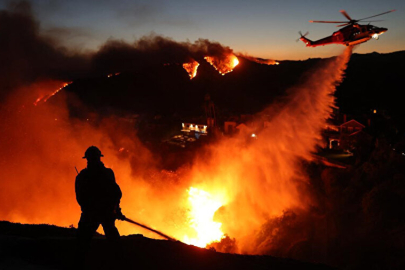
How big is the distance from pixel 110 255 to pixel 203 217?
1815cm

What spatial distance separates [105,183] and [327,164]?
87.7 feet

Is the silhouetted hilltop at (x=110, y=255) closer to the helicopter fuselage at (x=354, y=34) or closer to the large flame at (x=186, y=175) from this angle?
the large flame at (x=186, y=175)

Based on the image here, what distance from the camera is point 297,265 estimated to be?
752 cm

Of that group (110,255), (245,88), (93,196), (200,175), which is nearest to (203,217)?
(200,175)

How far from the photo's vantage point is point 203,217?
23.3m

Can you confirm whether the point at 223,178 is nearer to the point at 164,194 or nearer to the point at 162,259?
the point at 164,194

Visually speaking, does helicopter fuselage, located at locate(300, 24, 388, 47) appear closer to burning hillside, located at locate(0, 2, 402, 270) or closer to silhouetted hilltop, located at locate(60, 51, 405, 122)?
burning hillside, located at locate(0, 2, 402, 270)

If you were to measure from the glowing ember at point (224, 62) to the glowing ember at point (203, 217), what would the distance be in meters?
11.3

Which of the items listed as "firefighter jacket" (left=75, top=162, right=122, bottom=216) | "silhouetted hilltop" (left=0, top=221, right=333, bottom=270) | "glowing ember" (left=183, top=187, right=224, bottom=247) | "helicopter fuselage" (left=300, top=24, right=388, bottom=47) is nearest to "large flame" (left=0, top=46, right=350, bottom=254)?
"glowing ember" (left=183, top=187, right=224, bottom=247)

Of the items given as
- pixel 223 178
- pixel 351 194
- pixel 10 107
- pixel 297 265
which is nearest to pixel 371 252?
pixel 351 194

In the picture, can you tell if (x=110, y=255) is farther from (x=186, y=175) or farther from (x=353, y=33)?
(x=186, y=175)

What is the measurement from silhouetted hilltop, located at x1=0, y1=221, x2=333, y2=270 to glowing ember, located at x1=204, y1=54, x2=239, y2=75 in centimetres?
1015

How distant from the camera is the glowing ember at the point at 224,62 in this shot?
49.9ft

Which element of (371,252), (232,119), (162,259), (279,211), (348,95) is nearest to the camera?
(162,259)
